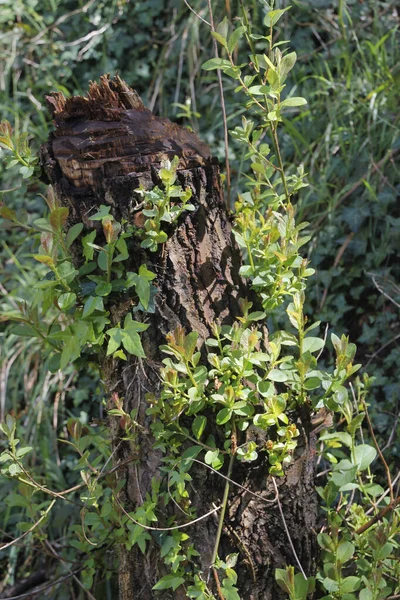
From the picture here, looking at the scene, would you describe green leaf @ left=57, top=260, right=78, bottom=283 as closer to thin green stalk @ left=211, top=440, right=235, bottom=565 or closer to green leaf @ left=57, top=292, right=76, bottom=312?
green leaf @ left=57, top=292, right=76, bottom=312

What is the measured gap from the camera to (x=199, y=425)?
4.96 feet

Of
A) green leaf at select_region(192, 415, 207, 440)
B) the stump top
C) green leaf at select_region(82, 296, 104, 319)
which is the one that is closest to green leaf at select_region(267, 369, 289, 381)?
green leaf at select_region(192, 415, 207, 440)

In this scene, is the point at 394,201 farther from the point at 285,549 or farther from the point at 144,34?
the point at 144,34

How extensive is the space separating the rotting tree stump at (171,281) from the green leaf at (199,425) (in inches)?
4.5

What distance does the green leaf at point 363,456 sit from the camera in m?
1.59

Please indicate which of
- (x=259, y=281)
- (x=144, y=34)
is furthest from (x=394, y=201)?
(x=144, y=34)

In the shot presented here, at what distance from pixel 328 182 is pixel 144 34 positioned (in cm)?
173

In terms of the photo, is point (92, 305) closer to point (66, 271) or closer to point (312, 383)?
point (66, 271)

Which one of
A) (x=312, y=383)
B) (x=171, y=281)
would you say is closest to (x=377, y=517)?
(x=312, y=383)

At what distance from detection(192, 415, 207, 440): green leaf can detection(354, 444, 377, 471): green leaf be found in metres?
0.39

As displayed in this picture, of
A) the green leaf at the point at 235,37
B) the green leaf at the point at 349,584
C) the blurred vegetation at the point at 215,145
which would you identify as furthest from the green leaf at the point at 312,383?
the green leaf at the point at 235,37

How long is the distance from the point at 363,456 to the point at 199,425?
41cm

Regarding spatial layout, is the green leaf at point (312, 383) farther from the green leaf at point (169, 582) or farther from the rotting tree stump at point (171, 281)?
the green leaf at point (169, 582)

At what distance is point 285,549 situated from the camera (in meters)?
1.63
